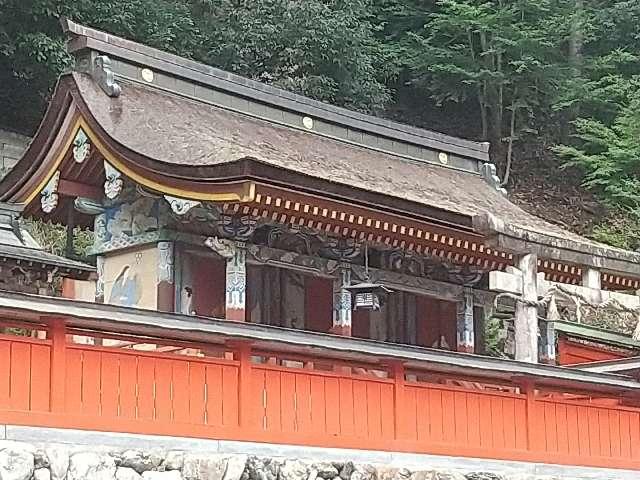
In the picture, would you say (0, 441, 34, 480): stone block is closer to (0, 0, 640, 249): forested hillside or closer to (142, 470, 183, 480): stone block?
(142, 470, 183, 480): stone block

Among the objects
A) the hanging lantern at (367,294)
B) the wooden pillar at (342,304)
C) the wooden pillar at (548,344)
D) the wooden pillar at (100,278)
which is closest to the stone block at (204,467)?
the hanging lantern at (367,294)

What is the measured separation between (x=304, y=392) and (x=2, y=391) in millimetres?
3035

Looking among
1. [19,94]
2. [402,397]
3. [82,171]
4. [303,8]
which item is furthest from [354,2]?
[402,397]

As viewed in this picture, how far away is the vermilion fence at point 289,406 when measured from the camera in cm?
948

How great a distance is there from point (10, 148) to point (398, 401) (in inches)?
666

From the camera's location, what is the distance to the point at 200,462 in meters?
10.1

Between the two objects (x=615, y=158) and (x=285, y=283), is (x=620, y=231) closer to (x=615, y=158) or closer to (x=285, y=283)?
(x=615, y=158)

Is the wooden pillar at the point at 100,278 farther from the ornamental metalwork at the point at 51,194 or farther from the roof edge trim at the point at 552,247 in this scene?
the roof edge trim at the point at 552,247

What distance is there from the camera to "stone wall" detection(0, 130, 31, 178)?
26172 millimetres

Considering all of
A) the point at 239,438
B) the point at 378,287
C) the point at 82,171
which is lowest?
the point at 239,438

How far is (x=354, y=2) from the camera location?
102ft

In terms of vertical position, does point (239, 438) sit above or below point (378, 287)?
below

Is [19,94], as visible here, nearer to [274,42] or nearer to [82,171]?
[274,42]

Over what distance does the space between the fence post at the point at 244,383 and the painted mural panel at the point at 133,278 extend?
4.11 metres
